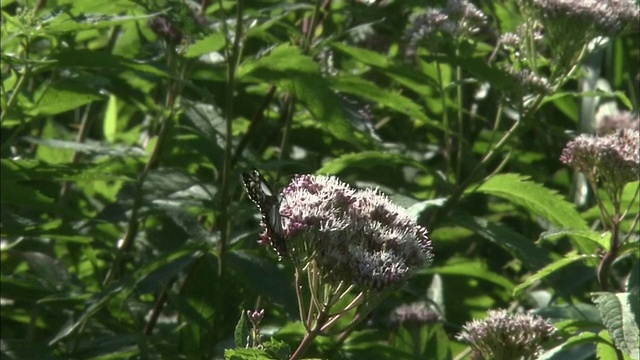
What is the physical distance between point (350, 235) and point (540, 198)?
118 cm

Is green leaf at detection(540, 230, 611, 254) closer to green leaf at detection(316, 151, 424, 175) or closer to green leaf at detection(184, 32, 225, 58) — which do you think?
green leaf at detection(316, 151, 424, 175)

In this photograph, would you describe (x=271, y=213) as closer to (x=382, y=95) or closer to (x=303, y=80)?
(x=303, y=80)

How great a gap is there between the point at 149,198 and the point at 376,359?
2.38 ft

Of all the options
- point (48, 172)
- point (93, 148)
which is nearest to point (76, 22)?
point (48, 172)

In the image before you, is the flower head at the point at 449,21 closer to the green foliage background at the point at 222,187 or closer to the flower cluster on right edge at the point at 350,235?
the green foliage background at the point at 222,187

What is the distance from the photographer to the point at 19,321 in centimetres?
391

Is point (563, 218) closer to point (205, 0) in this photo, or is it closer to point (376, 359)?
point (376, 359)

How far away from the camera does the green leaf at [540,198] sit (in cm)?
322

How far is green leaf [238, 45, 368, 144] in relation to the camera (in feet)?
10.4

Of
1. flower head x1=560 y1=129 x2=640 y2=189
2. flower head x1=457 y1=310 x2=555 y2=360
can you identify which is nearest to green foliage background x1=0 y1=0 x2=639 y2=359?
flower head x1=560 y1=129 x2=640 y2=189

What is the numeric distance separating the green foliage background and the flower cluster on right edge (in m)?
0.68

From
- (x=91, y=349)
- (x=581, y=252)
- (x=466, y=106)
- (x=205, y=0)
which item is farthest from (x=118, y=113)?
(x=581, y=252)

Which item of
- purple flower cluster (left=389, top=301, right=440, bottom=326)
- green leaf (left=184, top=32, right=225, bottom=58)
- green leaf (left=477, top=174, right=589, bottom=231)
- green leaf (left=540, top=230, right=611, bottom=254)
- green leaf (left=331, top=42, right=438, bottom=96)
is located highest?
green leaf (left=184, top=32, right=225, bottom=58)

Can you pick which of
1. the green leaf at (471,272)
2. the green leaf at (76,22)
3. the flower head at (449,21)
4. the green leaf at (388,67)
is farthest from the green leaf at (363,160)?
A: the green leaf at (76,22)
